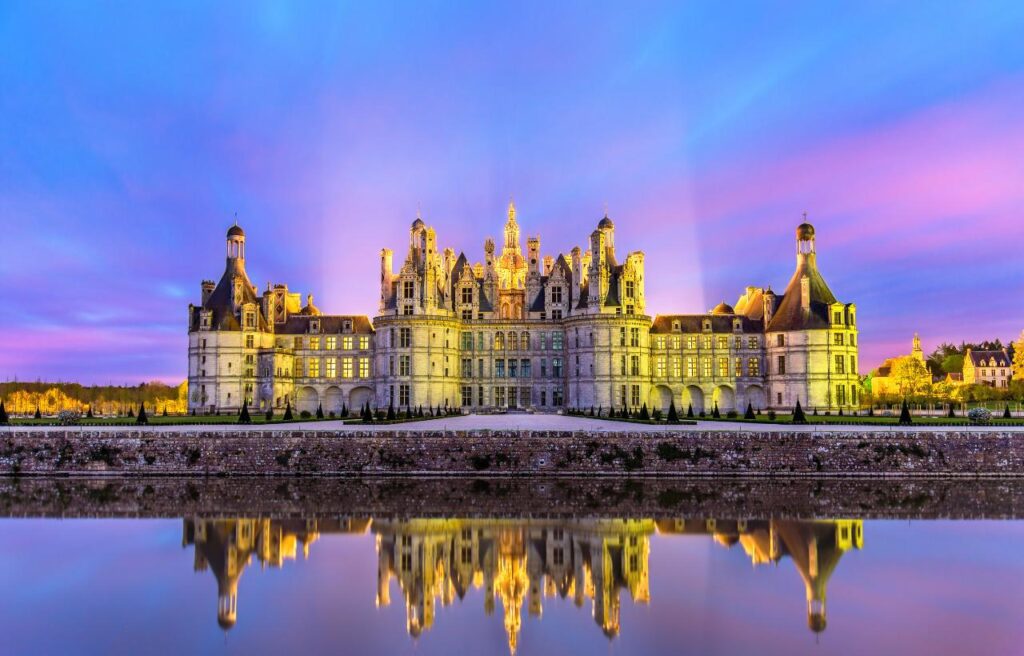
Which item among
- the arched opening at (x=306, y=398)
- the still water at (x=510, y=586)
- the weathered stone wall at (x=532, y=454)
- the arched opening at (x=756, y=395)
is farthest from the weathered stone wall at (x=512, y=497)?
the arched opening at (x=756, y=395)

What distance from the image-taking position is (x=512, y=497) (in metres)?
30.7

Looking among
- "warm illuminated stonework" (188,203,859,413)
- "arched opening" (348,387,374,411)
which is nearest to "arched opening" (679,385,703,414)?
"warm illuminated stonework" (188,203,859,413)

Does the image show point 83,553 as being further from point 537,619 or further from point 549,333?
point 549,333

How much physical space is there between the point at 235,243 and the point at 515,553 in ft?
176

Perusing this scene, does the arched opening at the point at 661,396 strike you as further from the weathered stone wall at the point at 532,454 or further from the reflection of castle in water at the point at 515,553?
the reflection of castle in water at the point at 515,553

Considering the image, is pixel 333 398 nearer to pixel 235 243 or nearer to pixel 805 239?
pixel 235 243

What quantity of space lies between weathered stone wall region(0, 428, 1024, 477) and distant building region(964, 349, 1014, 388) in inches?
3142

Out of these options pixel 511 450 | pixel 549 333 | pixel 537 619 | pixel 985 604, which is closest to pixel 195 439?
pixel 511 450

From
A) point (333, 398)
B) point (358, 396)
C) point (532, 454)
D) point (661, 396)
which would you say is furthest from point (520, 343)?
point (532, 454)

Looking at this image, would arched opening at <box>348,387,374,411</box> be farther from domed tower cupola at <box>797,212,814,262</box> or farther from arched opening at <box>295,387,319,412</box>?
domed tower cupola at <box>797,212,814,262</box>

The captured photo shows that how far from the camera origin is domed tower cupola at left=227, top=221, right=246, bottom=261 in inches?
2709

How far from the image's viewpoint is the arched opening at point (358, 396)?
231 ft

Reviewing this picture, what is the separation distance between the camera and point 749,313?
74.9 m

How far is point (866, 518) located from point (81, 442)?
33285 millimetres
